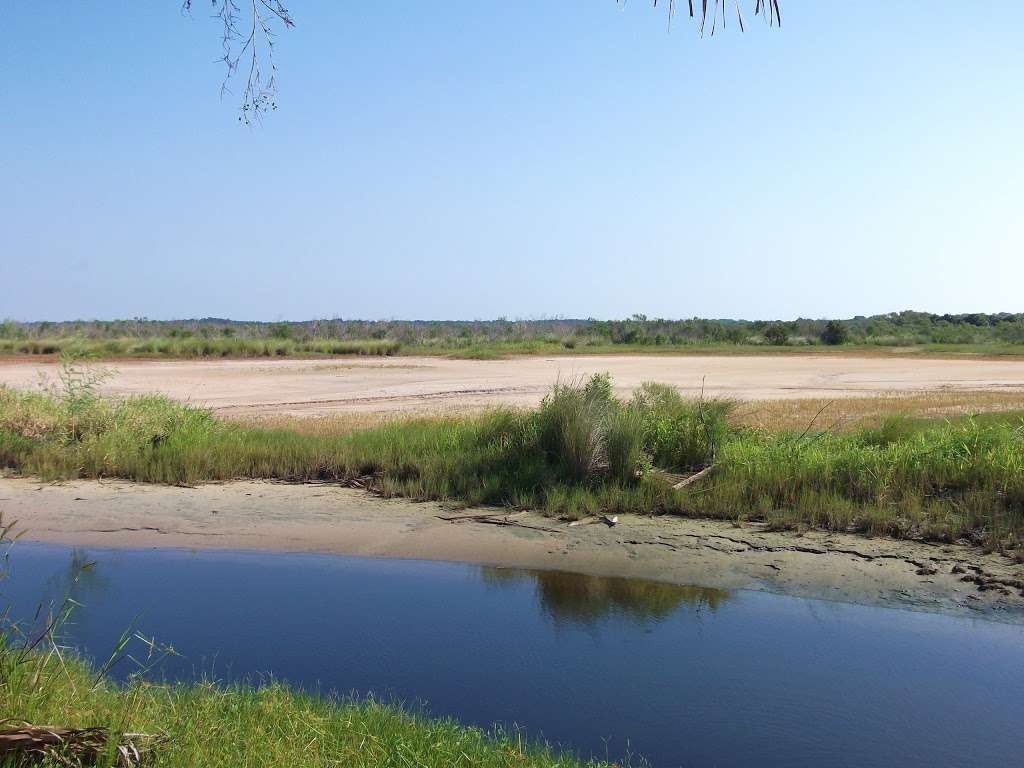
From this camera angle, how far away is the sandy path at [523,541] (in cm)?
994

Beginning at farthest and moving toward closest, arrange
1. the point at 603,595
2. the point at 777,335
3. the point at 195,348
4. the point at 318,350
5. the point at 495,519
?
the point at 777,335 < the point at 318,350 < the point at 195,348 < the point at 495,519 < the point at 603,595

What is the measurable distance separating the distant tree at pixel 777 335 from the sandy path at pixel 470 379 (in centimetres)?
2418

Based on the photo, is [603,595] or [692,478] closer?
[603,595]

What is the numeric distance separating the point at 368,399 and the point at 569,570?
55.5 ft

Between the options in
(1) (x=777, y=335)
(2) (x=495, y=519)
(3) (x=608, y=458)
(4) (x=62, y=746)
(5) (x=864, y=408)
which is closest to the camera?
(4) (x=62, y=746)

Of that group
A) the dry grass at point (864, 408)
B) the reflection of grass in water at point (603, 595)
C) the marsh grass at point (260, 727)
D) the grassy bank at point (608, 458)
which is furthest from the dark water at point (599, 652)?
the dry grass at point (864, 408)

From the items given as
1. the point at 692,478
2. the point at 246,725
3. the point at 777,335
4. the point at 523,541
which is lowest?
the point at 523,541

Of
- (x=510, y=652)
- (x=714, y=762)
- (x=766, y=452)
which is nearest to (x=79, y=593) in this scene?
(x=510, y=652)

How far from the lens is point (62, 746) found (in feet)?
13.6

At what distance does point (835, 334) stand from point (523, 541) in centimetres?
6707

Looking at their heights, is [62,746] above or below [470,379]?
above

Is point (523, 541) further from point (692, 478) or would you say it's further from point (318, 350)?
point (318, 350)

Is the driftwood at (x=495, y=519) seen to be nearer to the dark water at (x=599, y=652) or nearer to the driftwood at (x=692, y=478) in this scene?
the dark water at (x=599, y=652)

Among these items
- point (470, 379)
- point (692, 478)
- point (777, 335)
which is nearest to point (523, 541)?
point (692, 478)
